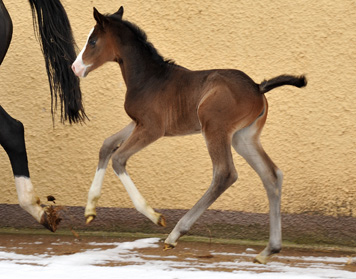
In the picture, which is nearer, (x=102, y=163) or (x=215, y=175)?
(x=215, y=175)

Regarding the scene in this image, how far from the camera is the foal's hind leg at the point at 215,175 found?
3668mm

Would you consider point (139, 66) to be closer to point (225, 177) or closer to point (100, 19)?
point (100, 19)

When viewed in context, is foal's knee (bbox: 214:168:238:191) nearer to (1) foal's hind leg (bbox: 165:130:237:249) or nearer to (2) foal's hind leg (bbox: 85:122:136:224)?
(1) foal's hind leg (bbox: 165:130:237:249)

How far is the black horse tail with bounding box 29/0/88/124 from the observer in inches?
174

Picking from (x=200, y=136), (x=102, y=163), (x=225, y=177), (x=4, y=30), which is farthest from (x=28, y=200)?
(x=225, y=177)

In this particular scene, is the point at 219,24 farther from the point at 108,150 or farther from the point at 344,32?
the point at 108,150

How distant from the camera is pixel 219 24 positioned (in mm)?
4762

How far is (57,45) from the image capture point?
4.50m

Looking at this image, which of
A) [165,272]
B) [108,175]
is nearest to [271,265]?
[165,272]

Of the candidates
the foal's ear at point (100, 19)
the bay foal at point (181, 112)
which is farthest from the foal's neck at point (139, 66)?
the foal's ear at point (100, 19)

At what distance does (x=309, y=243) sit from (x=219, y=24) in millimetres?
1524

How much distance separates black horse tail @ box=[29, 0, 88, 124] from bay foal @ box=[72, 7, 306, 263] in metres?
0.51

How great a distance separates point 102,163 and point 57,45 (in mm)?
992

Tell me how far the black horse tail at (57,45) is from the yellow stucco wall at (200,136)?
1.26 ft
